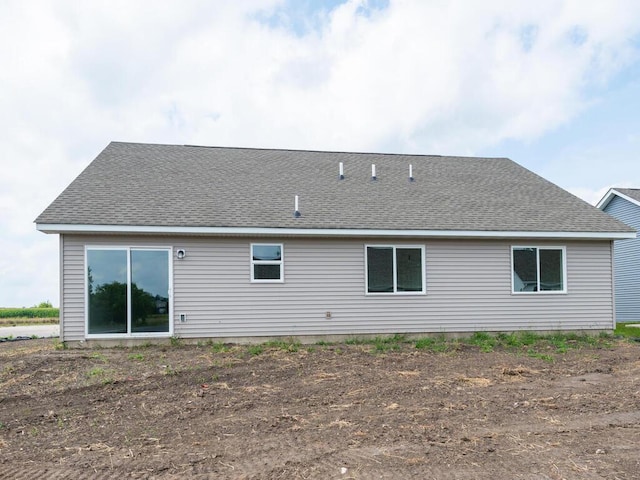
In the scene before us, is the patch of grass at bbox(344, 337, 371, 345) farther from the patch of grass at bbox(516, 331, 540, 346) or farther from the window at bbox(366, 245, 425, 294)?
the patch of grass at bbox(516, 331, 540, 346)

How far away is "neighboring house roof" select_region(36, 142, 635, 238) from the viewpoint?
36.5 ft

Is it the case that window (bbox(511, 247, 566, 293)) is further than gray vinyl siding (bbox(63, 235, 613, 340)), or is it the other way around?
window (bbox(511, 247, 566, 293))

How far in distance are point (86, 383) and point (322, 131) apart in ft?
48.8

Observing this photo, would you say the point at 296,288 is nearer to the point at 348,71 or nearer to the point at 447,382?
the point at 447,382

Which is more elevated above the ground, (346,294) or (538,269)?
(538,269)

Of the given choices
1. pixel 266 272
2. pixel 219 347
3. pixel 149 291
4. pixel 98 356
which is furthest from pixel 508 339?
pixel 98 356

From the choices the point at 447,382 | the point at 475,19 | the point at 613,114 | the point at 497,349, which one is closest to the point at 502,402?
the point at 447,382

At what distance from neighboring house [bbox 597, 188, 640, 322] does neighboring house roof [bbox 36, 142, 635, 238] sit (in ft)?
18.9

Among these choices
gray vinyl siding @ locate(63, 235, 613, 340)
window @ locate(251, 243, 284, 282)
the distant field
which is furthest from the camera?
the distant field

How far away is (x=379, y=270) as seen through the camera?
11.9 m

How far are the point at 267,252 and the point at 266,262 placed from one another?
0.76 feet

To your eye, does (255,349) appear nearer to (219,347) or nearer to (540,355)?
(219,347)

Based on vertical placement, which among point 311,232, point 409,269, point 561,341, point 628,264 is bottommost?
point 561,341

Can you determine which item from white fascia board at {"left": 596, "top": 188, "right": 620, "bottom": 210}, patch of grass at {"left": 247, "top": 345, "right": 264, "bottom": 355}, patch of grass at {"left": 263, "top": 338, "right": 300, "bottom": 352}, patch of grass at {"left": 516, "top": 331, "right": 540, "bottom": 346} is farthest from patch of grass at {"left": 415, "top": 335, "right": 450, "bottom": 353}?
white fascia board at {"left": 596, "top": 188, "right": 620, "bottom": 210}
